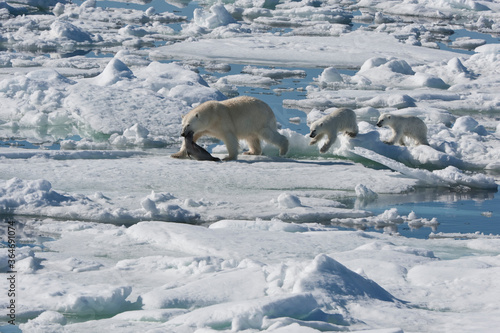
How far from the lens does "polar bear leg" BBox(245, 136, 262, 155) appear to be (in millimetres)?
8023

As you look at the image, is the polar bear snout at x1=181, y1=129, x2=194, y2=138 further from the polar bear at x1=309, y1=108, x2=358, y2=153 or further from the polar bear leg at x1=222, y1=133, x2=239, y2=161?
the polar bear at x1=309, y1=108, x2=358, y2=153

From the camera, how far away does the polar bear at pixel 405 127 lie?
8.33 m

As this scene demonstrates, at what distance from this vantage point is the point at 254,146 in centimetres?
809

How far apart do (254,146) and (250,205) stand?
2.06 meters

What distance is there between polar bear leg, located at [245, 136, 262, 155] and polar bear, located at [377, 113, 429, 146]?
1.45 meters

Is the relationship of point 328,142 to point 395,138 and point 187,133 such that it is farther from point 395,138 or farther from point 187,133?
point 187,133

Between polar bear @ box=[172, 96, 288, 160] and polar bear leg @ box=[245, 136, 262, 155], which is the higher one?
polar bear @ box=[172, 96, 288, 160]

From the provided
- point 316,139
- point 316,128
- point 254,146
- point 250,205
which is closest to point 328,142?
point 316,139

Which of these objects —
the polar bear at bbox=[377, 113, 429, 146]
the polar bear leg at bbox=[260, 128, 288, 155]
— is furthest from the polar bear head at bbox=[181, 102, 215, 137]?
the polar bear at bbox=[377, 113, 429, 146]

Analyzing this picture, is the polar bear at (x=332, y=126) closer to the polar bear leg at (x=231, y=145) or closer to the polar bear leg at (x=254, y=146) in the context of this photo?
the polar bear leg at (x=254, y=146)

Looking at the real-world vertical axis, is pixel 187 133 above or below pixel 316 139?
above

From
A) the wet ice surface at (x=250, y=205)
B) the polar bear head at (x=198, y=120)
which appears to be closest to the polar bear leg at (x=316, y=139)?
the wet ice surface at (x=250, y=205)

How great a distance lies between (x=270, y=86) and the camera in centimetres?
1344

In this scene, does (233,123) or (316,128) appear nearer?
(233,123)
